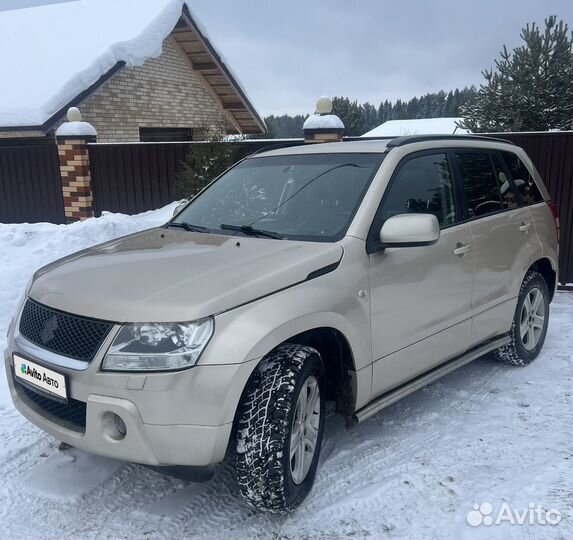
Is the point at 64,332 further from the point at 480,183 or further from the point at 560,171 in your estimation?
the point at 560,171

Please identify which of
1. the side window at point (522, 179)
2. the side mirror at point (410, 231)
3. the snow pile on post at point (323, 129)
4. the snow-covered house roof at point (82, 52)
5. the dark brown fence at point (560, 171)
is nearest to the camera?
the side mirror at point (410, 231)

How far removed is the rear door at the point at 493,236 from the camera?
402 centimetres

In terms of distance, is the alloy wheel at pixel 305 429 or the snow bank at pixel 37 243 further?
the snow bank at pixel 37 243

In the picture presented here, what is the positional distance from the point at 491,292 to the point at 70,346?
292 cm

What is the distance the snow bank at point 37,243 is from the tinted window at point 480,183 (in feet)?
14.3

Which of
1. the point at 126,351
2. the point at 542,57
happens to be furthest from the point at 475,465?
the point at 542,57

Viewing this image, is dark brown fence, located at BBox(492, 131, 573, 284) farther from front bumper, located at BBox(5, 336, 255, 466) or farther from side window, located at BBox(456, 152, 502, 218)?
front bumper, located at BBox(5, 336, 255, 466)

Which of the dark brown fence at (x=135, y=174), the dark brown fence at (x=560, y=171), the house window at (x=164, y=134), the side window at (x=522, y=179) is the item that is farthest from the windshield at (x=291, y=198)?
the house window at (x=164, y=134)

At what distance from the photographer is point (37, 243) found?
A: 7086 mm

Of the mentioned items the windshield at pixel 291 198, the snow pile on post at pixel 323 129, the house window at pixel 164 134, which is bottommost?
the windshield at pixel 291 198

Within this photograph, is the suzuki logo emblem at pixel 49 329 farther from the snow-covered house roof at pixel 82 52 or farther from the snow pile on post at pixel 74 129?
the snow-covered house roof at pixel 82 52

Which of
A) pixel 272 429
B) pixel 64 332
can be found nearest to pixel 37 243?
pixel 64 332

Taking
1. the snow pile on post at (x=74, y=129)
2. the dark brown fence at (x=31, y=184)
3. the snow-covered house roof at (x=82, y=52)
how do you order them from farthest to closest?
the snow-covered house roof at (x=82, y=52) → the dark brown fence at (x=31, y=184) → the snow pile on post at (x=74, y=129)

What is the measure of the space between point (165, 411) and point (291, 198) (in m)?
1.71
